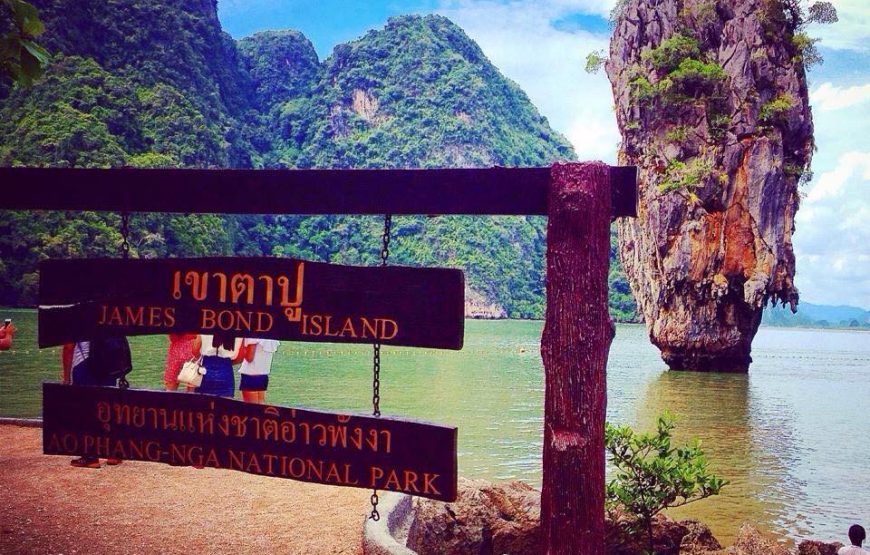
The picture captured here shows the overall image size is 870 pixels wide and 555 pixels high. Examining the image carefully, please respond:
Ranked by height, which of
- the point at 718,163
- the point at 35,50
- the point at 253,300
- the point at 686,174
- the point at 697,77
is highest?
the point at 697,77

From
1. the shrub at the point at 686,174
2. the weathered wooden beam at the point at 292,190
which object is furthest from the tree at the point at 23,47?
the shrub at the point at 686,174

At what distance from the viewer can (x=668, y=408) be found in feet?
67.9

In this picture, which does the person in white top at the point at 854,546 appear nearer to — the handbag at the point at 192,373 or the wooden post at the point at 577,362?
the wooden post at the point at 577,362

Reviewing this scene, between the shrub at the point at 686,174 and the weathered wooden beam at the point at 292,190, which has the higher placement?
the shrub at the point at 686,174

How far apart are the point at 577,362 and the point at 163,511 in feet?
12.0

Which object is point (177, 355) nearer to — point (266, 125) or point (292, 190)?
point (292, 190)

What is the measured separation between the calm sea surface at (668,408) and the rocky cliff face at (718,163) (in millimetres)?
3027

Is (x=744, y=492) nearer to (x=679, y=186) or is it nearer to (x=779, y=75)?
(x=679, y=186)

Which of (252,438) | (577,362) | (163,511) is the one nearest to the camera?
(577,362)

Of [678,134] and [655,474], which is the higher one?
[678,134]

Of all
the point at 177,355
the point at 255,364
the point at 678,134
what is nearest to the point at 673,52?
A: the point at 678,134

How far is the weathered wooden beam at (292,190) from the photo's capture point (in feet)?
10.6

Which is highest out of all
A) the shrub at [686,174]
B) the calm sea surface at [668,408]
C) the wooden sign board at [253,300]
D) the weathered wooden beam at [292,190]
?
the shrub at [686,174]

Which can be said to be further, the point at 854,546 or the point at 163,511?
the point at 854,546
